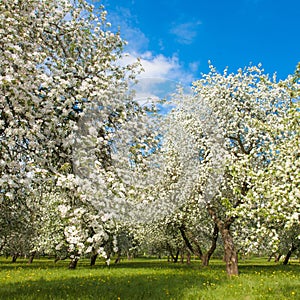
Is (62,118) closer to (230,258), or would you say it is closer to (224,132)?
(224,132)

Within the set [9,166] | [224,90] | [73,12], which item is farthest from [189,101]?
[9,166]

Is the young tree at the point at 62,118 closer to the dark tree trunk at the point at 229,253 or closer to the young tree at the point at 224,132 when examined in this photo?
the young tree at the point at 224,132

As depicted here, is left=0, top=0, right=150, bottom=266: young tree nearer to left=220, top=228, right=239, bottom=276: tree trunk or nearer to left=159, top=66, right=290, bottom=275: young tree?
left=159, top=66, right=290, bottom=275: young tree

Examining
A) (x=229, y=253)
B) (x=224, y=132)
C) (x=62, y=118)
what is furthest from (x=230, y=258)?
(x=62, y=118)

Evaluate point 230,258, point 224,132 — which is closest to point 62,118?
point 224,132

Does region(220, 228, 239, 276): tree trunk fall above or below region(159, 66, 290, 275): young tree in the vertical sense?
below

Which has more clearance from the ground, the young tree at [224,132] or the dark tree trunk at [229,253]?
the young tree at [224,132]

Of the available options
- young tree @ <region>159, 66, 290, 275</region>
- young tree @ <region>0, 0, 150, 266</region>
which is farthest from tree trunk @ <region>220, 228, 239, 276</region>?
young tree @ <region>0, 0, 150, 266</region>

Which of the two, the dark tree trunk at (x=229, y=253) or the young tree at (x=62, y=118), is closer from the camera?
the young tree at (x=62, y=118)

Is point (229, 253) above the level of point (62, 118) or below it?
below

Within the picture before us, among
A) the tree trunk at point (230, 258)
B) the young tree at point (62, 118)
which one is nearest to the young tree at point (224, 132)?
the tree trunk at point (230, 258)

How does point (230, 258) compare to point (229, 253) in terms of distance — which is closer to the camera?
point (230, 258)

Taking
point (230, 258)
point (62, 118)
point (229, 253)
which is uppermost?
point (62, 118)

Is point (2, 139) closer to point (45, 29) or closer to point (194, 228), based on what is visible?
point (45, 29)
